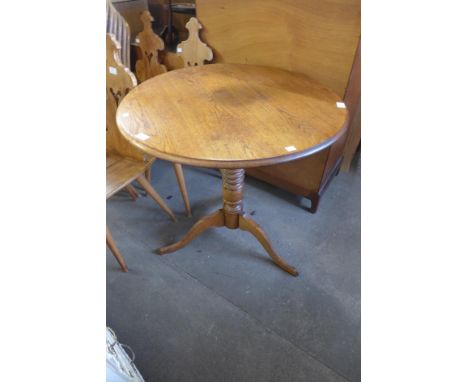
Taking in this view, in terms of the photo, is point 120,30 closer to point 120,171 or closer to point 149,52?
point 149,52

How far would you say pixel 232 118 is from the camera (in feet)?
3.41

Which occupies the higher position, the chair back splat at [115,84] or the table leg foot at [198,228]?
the chair back splat at [115,84]

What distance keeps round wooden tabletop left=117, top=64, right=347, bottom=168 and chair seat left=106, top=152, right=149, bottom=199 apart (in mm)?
359

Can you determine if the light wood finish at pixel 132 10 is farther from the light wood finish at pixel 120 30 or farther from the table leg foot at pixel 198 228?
the table leg foot at pixel 198 228

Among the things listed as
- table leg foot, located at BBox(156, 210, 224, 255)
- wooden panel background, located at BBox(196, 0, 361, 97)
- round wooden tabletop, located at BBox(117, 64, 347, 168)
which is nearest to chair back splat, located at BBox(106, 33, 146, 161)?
round wooden tabletop, located at BBox(117, 64, 347, 168)

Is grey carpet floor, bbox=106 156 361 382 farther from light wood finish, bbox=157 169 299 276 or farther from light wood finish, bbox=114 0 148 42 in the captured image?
light wood finish, bbox=114 0 148 42

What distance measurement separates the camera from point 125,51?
2166 millimetres

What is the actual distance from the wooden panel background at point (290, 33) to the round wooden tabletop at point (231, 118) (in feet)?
0.41

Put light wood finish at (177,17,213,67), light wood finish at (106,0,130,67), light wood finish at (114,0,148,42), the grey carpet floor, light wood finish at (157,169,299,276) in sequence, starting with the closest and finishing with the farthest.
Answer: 1. the grey carpet floor
2. light wood finish at (157,169,299,276)
3. light wood finish at (177,17,213,67)
4. light wood finish at (106,0,130,67)
5. light wood finish at (114,0,148,42)

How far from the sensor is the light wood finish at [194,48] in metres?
1.68

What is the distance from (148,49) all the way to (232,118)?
1.33 meters

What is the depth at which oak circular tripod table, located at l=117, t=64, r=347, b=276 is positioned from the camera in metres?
0.88

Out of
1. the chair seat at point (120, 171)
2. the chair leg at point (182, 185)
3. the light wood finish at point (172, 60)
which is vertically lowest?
the chair leg at point (182, 185)

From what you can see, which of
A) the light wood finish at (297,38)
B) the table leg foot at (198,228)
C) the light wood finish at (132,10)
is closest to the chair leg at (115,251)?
the table leg foot at (198,228)
